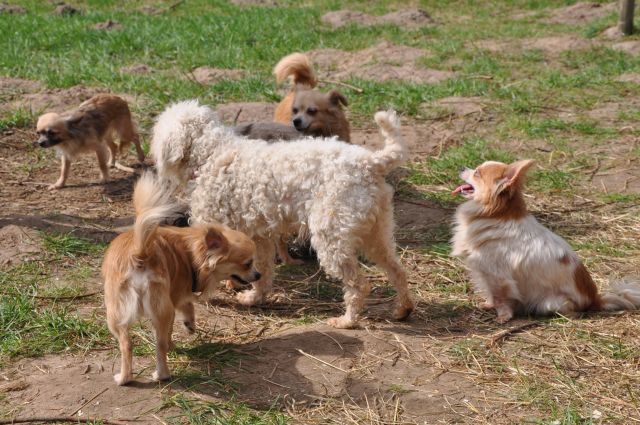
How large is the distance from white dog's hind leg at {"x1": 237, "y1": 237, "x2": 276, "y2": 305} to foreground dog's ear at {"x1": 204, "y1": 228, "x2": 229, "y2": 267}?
32.0 inches

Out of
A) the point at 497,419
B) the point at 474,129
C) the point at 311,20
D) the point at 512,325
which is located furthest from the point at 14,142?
the point at 311,20

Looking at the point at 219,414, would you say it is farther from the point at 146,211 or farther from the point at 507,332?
the point at 507,332

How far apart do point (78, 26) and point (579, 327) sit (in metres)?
11.4

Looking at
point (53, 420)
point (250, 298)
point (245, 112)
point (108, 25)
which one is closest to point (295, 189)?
point (250, 298)

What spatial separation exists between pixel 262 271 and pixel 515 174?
1938 mm

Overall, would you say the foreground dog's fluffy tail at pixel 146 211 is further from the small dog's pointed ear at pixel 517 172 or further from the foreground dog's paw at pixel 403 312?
the small dog's pointed ear at pixel 517 172

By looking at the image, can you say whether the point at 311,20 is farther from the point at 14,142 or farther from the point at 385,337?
the point at 385,337

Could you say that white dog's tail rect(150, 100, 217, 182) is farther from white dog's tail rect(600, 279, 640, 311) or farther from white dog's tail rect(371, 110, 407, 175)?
white dog's tail rect(600, 279, 640, 311)

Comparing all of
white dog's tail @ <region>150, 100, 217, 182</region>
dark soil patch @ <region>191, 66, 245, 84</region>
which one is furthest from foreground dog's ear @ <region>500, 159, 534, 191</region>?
dark soil patch @ <region>191, 66, 245, 84</region>

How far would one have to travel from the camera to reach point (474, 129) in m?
9.39

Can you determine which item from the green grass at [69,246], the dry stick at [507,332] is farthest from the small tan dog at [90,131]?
the dry stick at [507,332]

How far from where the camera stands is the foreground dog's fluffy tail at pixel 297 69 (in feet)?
28.1

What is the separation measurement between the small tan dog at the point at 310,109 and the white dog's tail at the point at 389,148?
114 inches

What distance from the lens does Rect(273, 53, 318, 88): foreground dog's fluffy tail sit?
28.1 ft
